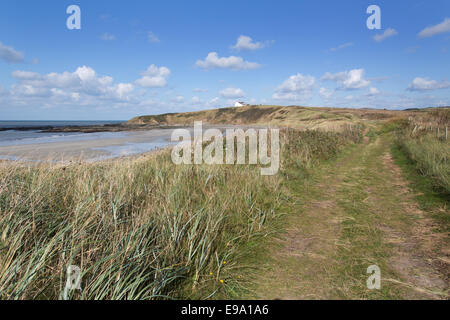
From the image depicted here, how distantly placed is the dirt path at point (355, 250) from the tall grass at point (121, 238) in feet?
1.92

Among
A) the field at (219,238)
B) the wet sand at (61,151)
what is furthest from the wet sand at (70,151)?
the field at (219,238)

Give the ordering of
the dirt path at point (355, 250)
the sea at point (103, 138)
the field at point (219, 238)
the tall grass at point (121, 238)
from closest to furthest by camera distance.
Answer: the tall grass at point (121, 238), the field at point (219, 238), the dirt path at point (355, 250), the sea at point (103, 138)

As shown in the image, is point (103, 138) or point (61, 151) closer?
point (61, 151)

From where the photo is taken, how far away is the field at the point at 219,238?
92.4 inches

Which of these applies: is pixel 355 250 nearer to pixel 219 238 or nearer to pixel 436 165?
pixel 219 238

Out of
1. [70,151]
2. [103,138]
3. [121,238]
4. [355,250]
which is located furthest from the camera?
[103,138]

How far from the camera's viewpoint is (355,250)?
3.37 m

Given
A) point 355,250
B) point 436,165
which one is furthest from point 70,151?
point 436,165

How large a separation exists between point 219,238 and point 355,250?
6.24 ft

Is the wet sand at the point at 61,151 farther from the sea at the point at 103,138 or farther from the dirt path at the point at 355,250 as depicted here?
the dirt path at the point at 355,250

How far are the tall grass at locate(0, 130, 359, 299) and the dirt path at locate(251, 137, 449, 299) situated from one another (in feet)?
1.92
